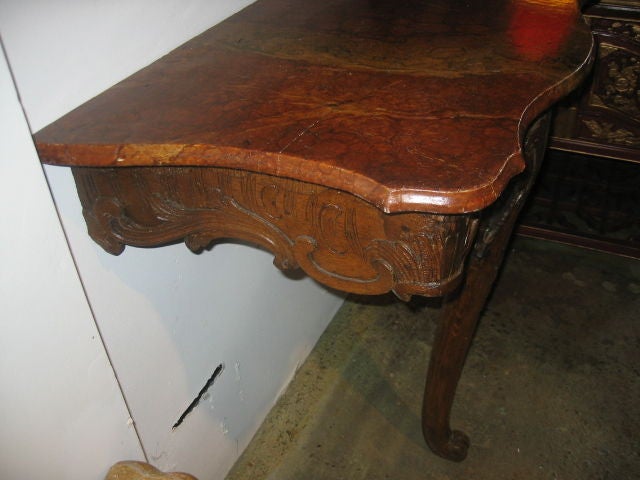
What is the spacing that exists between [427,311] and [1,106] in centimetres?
127

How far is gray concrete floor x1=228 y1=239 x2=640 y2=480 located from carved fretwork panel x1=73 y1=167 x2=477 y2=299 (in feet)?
2.50

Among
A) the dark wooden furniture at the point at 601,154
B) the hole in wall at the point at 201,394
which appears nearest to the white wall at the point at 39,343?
the hole in wall at the point at 201,394

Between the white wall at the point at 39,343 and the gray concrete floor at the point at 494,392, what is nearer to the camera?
the white wall at the point at 39,343

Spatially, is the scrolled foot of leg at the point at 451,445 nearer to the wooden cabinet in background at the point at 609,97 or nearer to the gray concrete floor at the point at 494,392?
the gray concrete floor at the point at 494,392

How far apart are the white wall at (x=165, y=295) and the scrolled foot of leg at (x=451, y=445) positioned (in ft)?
1.26

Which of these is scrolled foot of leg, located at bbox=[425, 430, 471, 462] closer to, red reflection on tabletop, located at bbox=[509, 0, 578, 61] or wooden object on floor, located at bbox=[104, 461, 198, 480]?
wooden object on floor, located at bbox=[104, 461, 198, 480]

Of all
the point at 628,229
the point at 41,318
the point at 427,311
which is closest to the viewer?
the point at 41,318

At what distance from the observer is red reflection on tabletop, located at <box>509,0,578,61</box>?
0.69m

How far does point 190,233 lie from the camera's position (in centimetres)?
64

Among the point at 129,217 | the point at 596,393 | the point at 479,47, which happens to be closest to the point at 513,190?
the point at 479,47

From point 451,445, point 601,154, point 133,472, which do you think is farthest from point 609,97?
point 133,472

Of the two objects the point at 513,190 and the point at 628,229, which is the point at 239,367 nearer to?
the point at 513,190

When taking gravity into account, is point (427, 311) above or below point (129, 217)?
below

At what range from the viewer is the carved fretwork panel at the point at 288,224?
515 mm
